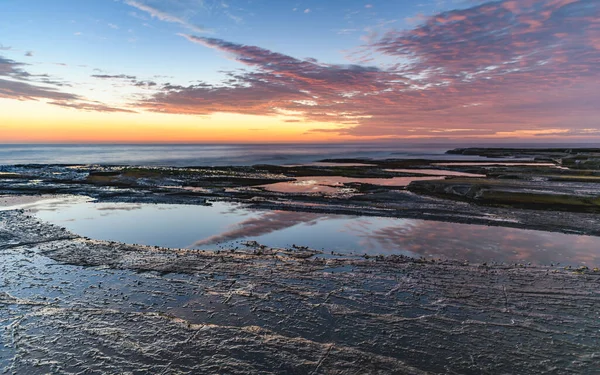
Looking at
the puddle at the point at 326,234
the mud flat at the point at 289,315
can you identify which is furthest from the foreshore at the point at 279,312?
the puddle at the point at 326,234

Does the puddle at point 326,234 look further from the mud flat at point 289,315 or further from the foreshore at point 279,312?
the mud flat at point 289,315

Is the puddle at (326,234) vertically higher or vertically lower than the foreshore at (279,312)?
higher

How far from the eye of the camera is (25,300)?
34.1 ft

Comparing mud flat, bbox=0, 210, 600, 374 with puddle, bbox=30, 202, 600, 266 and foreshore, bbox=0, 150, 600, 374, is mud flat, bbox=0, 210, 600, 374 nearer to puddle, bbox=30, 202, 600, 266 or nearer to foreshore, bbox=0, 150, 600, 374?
foreshore, bbox=0, 150, 600, 374

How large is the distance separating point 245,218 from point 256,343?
1512 centimetres

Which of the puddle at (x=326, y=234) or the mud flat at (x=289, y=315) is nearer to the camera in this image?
the mud flat at (x=289, y=315)

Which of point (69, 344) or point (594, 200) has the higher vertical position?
point (594, 200)

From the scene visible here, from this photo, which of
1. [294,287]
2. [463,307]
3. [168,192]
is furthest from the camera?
[168,192]

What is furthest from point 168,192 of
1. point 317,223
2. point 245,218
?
point 317,223

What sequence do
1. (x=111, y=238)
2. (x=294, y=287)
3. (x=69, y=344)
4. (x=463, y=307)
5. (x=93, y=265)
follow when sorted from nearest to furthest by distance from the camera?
(x=69, y=344)
(x=463, y=307)
(x=294, y=287)
(x=93, y=265)
(x=111, y=238)

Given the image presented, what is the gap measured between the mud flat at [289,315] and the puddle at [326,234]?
203 centimetres

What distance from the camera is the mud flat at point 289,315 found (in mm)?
7633

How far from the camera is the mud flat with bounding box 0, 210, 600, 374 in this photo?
25.0 feet

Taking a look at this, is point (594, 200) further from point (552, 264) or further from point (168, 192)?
point (168, 192)
